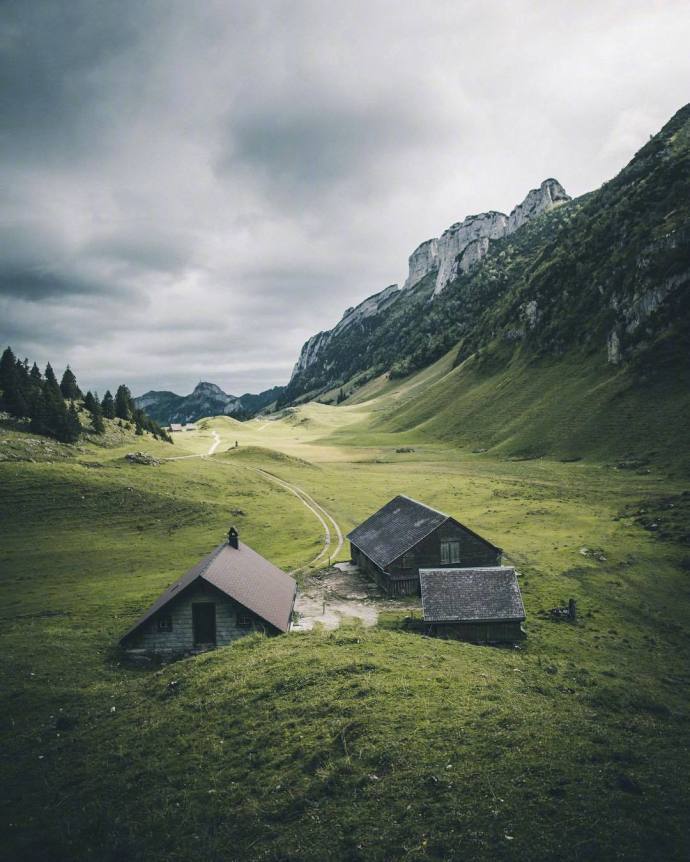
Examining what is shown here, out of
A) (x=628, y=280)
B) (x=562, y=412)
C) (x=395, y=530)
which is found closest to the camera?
(x=395, y=530)

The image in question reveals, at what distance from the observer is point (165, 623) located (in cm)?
3097

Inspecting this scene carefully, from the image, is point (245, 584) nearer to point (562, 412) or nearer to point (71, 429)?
point (71, 429)

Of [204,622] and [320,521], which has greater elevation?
[204,622]

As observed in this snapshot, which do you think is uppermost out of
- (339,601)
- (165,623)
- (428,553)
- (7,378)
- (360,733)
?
(7,378)

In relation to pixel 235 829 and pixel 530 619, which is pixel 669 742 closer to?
pixel 235 829

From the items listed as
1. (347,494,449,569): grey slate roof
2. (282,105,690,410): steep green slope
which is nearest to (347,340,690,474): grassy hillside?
(282,105,690,410): steep green slope

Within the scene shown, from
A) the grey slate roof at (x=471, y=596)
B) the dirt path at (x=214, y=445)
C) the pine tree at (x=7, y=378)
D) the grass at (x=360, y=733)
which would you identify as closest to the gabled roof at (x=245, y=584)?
the grass at (x=360, y=733)

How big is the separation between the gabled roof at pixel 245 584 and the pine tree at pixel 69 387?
109444mm

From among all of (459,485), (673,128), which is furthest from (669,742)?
(673,128)

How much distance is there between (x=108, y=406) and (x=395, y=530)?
110 meters

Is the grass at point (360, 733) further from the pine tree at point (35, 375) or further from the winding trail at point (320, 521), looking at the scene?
the pine tree at point (35, 375)

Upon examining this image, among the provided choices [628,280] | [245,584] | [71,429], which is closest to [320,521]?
[245,584]

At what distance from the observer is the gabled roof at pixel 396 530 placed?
45156 millimetres

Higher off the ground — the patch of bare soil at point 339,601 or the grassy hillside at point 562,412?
the grassy hillside at point 562,412
